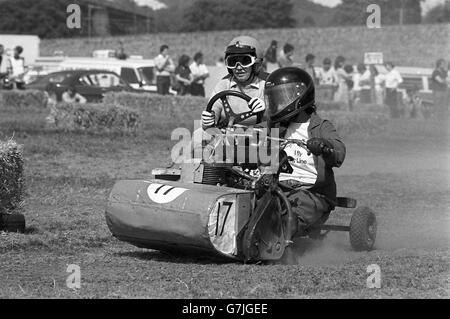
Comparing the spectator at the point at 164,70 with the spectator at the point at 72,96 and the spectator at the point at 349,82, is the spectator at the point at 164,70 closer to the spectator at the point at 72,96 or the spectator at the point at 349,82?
the spectator at the point at 72,96

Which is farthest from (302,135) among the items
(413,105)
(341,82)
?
(413,105)

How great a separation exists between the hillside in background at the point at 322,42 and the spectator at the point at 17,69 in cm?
1357

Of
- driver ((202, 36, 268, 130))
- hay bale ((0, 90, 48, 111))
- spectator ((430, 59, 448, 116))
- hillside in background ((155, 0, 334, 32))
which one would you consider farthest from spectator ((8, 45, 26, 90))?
driver ((202, 36, 268, 130))

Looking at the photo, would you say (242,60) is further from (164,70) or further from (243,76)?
(164,70)

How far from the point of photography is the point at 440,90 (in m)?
28.9

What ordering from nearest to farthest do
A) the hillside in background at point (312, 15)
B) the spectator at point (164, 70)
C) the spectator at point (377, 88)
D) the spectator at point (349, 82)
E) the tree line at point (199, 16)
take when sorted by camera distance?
the spectator at point (164, 70) < the spectator at point (349, 82) < the spectator at point (377, 88) < the tree line at point (199, 16) < the hillside in background at point (312, 15)

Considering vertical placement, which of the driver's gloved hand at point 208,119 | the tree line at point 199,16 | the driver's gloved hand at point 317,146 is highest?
the tree line at point 199,16

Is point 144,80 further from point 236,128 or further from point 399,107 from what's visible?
point 236,128

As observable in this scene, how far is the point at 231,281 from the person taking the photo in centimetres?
620

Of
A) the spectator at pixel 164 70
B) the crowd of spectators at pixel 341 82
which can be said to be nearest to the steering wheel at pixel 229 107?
the crowd of spectators at pixel 341 82

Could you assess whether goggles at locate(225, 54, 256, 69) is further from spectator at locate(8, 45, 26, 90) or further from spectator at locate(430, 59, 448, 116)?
spectator at locate(430, 59, 448, 116)

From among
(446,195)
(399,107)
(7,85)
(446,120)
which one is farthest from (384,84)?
(446,195)

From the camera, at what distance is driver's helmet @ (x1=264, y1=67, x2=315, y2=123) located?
7555 mm

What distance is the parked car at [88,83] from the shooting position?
86.7 ft
